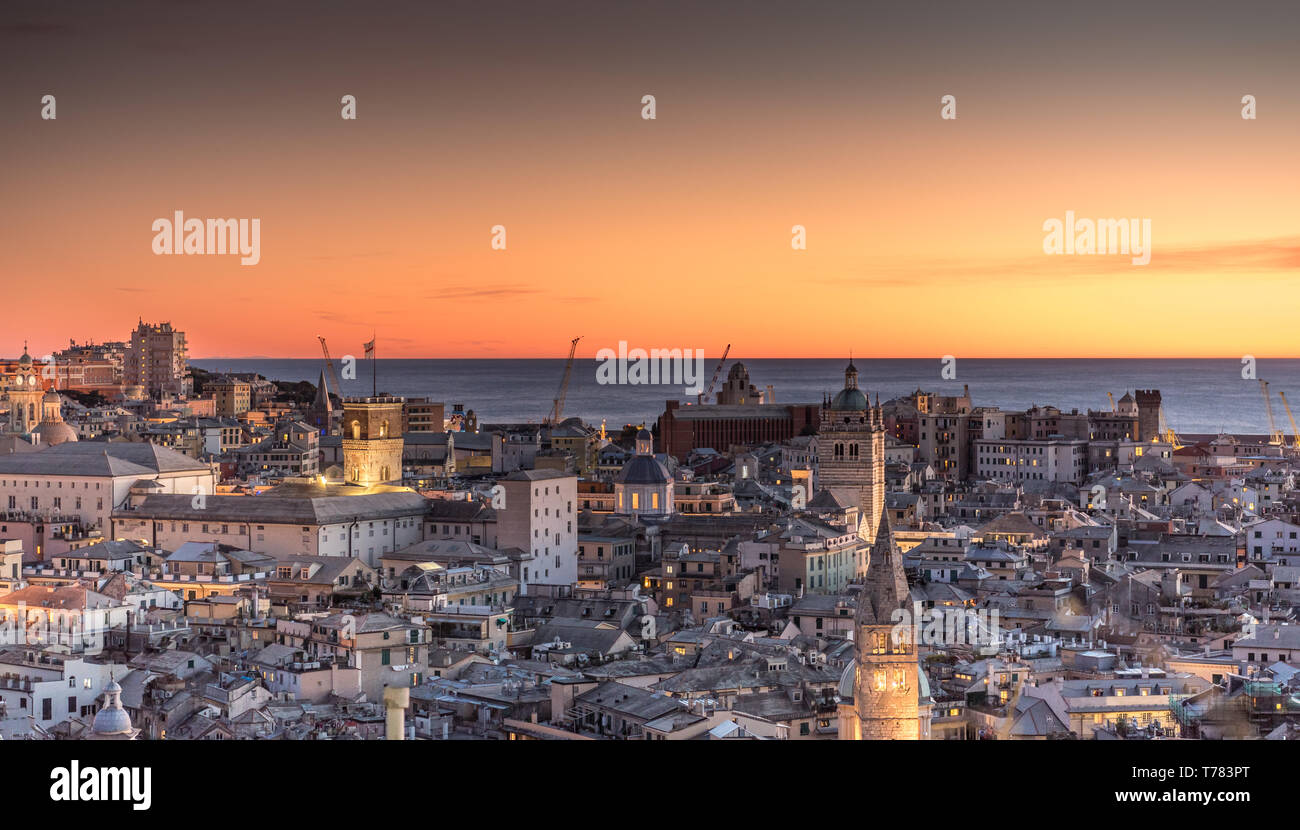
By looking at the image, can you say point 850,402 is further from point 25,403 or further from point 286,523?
point 25,403

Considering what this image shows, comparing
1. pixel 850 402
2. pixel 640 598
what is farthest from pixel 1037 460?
pixel 640 598

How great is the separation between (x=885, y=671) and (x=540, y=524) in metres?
10.9

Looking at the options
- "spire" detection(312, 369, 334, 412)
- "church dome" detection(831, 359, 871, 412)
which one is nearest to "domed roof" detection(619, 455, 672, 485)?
"church dome" detection(831, 359, 871, 412)

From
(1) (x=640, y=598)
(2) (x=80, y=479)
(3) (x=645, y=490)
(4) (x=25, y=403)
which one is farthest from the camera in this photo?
(4) (x=25, y=403)

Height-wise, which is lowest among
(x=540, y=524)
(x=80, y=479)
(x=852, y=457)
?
(x=540, y=524)

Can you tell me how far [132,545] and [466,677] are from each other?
7.91 m

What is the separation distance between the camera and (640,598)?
20219mm

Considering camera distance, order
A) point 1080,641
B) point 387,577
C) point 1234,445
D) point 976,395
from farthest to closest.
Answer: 1. point 976,395
2. point 1234,445
3. point 387,577
4. point 1080,641

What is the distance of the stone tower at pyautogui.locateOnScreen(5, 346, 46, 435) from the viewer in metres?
38.6

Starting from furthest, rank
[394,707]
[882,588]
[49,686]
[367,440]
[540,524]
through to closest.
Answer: [367,440]
[540,524]
[49,686]
[882,588]
[394,707]

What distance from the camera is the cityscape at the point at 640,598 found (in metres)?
13.4

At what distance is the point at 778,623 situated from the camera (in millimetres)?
19500

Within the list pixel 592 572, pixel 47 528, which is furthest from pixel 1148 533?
pixel 47 528
